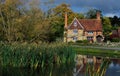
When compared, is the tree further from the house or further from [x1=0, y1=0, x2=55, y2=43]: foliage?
[x1=0, y1=0, x2=55, y2=43]: foliage

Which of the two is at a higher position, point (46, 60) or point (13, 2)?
point (13, 2)

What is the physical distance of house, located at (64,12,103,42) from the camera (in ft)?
311

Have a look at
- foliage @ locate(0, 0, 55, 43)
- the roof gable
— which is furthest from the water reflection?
the roof gable

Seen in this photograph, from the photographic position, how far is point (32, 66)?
88.4ft

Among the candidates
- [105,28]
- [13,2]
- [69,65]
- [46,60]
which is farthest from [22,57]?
[105,28]

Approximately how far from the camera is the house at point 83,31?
94.8 m

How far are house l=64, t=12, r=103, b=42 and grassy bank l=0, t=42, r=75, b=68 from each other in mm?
64277

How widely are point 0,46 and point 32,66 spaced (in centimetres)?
317

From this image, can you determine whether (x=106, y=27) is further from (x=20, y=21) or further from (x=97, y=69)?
(x=97, y=69)

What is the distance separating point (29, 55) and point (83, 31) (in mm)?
68860

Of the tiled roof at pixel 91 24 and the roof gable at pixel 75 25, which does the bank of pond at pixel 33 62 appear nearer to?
the roof gable at pixel 75 25

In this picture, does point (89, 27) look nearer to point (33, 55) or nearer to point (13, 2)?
point (13, 2)

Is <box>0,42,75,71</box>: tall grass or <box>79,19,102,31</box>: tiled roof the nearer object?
<box>0,42,75,71</box>: tall grass

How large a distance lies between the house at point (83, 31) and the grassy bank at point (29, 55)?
64.3 m
